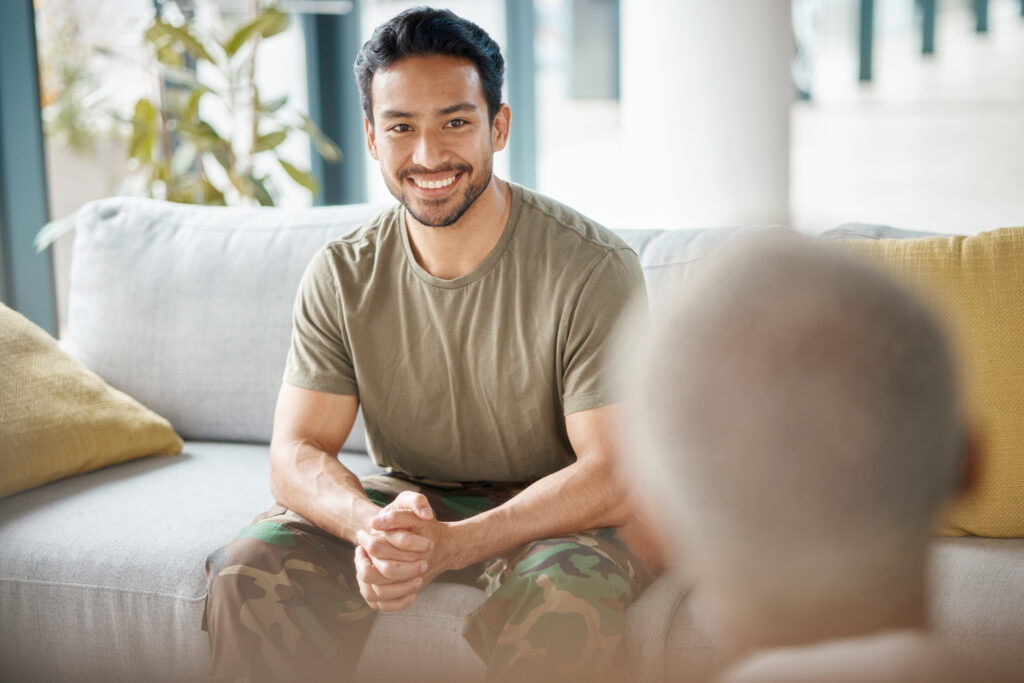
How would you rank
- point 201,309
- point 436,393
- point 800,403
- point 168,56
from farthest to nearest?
point 168,56 → point 201,309 → point 436,393 → point 800,403

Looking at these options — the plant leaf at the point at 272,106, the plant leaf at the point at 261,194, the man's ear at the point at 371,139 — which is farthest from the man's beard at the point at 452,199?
the plant leaf at the point at 272,106

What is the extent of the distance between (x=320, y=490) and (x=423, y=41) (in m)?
0.76

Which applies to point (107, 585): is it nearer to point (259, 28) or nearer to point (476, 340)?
point (476, 340)

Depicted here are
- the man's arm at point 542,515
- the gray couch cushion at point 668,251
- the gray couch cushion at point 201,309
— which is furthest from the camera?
the gray couch cushion at point 201,309

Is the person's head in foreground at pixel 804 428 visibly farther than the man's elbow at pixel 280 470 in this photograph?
No

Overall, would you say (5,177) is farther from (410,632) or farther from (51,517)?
(410,632)

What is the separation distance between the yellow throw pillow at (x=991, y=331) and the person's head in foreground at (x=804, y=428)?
1.35 m

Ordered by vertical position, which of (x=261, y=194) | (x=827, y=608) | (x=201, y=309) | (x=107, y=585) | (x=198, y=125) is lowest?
(x=107, y=585)

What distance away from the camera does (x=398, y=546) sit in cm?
146

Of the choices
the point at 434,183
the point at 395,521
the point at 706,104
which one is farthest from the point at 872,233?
the point at 706,104

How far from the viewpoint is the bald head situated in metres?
0.39

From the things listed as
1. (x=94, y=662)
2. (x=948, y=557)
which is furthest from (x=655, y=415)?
(x=94, y=662)

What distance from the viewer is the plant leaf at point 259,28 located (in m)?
3.27

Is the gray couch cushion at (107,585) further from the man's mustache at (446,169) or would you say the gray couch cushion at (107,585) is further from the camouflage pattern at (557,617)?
the man's mustache at (446,169)
